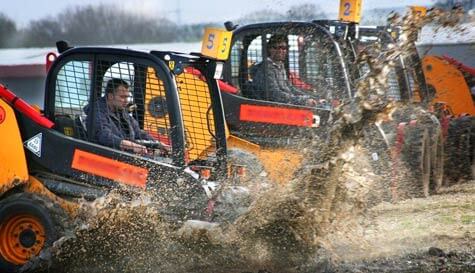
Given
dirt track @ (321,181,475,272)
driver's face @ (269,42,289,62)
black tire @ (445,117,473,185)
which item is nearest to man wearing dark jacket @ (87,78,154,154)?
dirt track @ (321,181,475,272)

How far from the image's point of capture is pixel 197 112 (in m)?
6.56

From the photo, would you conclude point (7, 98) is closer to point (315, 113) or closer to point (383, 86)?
point (383, 86)

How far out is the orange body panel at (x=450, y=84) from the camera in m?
11.4

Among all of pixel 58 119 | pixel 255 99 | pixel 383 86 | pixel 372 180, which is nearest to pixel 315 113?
pixel 255 99

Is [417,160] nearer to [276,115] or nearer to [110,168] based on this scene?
[276,115]

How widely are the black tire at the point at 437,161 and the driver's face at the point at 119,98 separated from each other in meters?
4.14

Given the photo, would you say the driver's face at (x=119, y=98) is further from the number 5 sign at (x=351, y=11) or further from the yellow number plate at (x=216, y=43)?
the number 5 sign at (x=351, y=11)

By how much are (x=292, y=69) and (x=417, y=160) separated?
166 cm

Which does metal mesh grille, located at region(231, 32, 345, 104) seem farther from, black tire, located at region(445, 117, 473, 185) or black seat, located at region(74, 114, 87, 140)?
→ black seat, located at region(74, 114, 87, 140)

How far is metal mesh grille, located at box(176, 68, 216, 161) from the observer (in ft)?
21.1

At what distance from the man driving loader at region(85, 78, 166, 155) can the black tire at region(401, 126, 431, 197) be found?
353 centimetres

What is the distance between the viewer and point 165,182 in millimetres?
5992

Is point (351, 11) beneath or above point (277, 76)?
above

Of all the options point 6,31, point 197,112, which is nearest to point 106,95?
point 197,112
